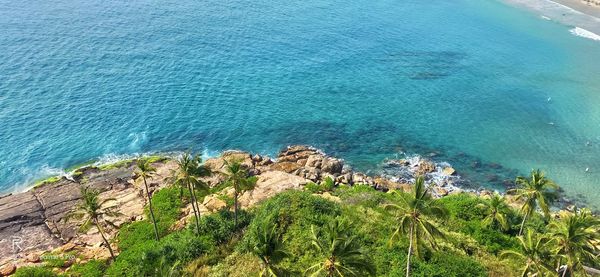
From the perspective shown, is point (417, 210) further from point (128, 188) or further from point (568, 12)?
point (568, 12)

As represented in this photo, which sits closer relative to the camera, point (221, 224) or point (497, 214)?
point (221, 224)

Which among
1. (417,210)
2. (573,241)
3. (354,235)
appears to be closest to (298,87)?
(354,235)

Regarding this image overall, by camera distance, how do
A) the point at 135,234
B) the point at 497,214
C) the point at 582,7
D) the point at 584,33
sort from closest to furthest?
1. the point at 497,214
2. the point at 135,234
3. the point at 584,33
4. the point at 582,7

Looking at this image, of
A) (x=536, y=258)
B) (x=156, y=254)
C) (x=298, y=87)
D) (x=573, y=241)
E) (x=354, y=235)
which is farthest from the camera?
(x=298, y=87)

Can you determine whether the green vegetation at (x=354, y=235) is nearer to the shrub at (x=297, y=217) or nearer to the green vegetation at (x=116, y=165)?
the shrub at (x=297, y=217)

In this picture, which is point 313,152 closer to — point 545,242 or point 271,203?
point 271,203

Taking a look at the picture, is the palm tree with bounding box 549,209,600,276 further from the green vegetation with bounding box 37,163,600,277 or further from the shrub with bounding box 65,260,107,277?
the shrub with bounding box 65,260,107,277

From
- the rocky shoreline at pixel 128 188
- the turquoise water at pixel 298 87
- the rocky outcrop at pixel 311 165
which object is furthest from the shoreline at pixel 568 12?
the rocky outcrop at pixel 311 165
